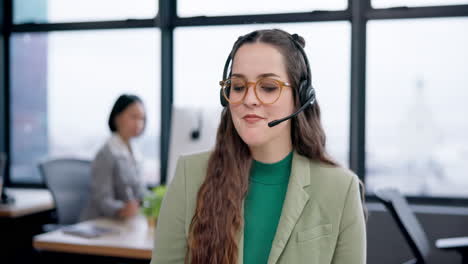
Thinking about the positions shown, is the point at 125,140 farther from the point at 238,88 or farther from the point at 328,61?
the point at 238,88

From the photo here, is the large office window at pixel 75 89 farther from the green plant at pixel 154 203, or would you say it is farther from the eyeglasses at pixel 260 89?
the eyeglasses at pixel 260 89

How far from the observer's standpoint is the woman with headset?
108cm

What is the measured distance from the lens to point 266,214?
45.1 inches

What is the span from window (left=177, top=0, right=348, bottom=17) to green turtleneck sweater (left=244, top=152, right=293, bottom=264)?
2520 millimetres

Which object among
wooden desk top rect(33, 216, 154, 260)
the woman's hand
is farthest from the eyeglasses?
the woman's hand

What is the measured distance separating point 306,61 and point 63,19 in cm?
337

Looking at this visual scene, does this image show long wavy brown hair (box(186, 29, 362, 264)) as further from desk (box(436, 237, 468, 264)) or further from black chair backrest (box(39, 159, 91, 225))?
black chair backrest (box(39, 159, 91, 225))

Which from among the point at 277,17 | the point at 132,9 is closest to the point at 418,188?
the point at 277,17

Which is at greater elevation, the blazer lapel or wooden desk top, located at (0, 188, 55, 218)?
the blazer lapel

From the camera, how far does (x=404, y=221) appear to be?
95.0 inches

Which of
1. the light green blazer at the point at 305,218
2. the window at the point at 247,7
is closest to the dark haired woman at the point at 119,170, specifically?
the window at the point at 247,7

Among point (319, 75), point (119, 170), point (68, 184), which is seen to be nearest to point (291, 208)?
point (119, 170)

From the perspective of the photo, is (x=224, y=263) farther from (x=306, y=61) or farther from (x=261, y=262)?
(x=306, y=61)

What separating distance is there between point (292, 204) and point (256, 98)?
257 millimetres
